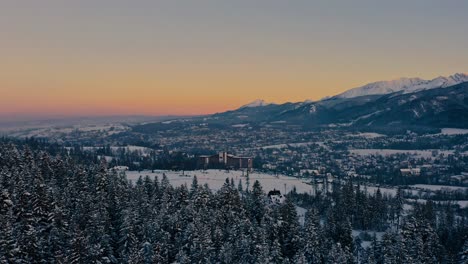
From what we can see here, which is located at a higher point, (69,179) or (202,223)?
(69,179)

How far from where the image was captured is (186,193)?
99938 millimetres

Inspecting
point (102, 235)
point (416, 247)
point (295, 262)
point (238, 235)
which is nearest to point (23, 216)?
point (102, 235)

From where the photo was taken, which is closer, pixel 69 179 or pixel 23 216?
pixel 23 216

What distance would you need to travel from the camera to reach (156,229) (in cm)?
8006

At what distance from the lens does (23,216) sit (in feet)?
223

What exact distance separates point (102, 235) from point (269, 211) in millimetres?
37517

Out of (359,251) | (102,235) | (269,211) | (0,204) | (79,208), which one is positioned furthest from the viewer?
(359,251)

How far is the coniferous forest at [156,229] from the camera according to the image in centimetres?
6662

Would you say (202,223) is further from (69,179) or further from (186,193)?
(69,179)

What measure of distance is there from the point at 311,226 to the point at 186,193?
2846 centimetres

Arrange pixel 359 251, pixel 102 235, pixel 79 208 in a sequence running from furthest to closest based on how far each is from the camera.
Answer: pixel 359 251
pixel 79 208
pixel 102 235

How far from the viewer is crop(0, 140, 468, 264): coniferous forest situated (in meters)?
66.6

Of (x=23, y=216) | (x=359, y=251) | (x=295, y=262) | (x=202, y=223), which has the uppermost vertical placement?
(x=23, y=216)

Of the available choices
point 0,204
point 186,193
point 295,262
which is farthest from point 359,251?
point 0,204
